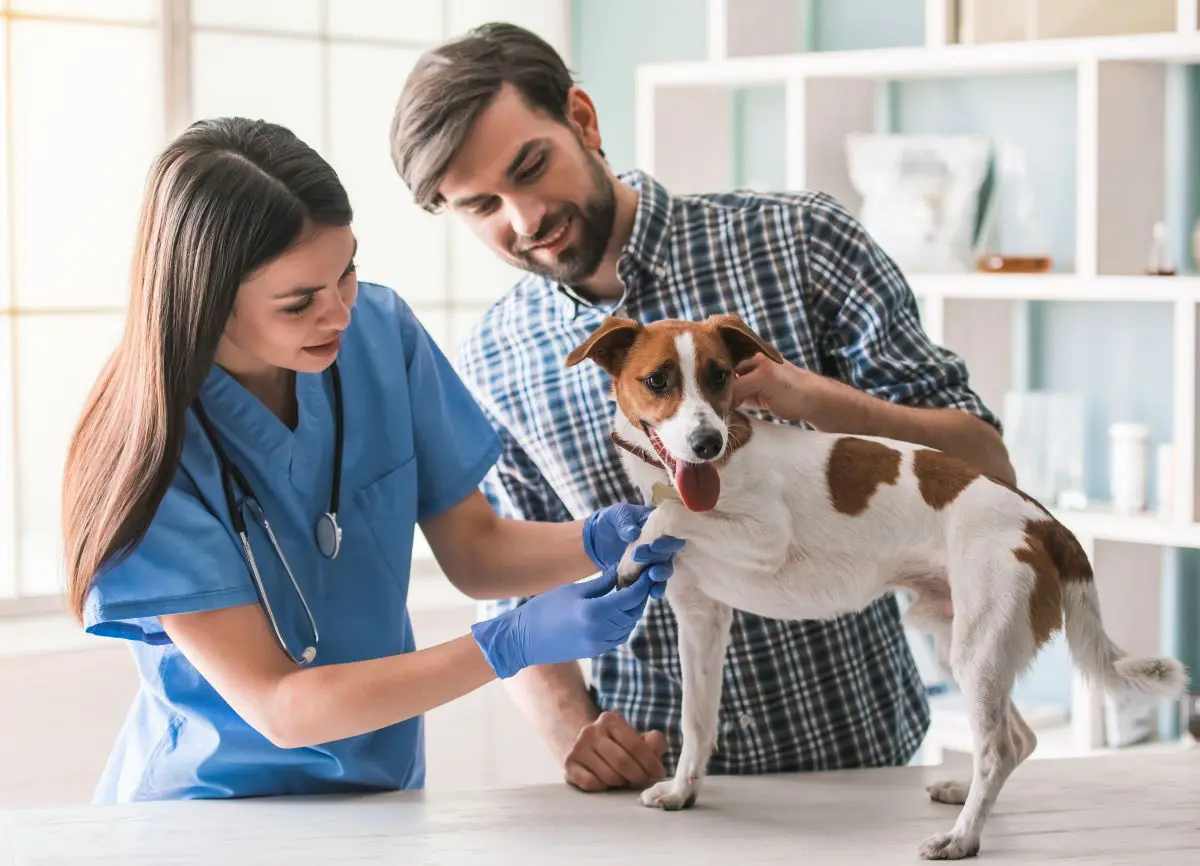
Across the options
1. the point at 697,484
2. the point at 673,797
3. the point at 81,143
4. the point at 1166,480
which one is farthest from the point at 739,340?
the point at 81,143

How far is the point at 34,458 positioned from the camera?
3135 millimetres

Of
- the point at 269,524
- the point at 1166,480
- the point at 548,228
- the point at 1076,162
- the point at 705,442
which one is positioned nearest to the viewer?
the point at 705,442

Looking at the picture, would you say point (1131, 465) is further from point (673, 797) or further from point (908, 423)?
point (673, 797)

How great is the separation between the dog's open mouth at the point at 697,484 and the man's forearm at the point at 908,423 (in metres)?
0.22

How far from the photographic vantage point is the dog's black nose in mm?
1300

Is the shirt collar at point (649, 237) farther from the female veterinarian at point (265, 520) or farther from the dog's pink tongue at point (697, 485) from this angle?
the dog's pink tongue at point (697, 485)

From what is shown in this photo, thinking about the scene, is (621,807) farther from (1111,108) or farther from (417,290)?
(417,290)

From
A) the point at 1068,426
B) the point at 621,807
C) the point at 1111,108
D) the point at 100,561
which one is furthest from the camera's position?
the point at 1068,426

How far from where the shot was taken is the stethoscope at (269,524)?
1449 mm

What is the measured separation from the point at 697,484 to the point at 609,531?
0.84 ft

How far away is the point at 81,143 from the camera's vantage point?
10.1 ft

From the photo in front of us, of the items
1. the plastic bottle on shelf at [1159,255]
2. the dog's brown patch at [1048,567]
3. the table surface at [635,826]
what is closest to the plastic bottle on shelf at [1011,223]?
the plastic bottle on shelf at [1159,255]

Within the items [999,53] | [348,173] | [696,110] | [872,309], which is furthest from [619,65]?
[872,309]

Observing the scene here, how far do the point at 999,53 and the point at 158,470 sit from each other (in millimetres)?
1993
